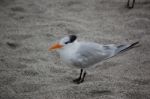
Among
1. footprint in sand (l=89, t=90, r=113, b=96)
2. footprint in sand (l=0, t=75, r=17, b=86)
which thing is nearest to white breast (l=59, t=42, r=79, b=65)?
footprint in sand (l=89, t=90, r=113, b=96)

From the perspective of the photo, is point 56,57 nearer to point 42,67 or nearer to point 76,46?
point 42,67

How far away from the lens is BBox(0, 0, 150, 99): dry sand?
3.43 m

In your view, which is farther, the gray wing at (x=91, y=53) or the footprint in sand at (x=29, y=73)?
the footprint in sand at (x=29, y=73)

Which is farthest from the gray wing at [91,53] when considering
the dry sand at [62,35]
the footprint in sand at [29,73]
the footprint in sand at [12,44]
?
the footprint in sand at [12,44]

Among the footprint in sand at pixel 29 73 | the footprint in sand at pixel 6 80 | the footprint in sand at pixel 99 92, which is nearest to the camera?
the footprint in sand at pixel 99 92

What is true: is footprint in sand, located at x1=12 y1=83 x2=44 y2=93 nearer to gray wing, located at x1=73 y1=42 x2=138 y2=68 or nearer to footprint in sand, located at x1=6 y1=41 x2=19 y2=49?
gray wing, located at x1=73 y1=42 x2=138 y2=68

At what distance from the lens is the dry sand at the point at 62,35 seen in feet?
11.2

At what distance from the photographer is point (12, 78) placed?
3.74 m

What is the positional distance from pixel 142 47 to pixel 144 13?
116 centimetres

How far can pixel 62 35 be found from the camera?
4.88 meters

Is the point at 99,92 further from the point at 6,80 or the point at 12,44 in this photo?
the point at 12,44

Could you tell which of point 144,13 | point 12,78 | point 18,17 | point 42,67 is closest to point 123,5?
point 144,13

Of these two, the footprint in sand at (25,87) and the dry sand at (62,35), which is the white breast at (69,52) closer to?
the dry sand at (62,35)

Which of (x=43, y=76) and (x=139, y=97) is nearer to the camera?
(x=139, y=97)
